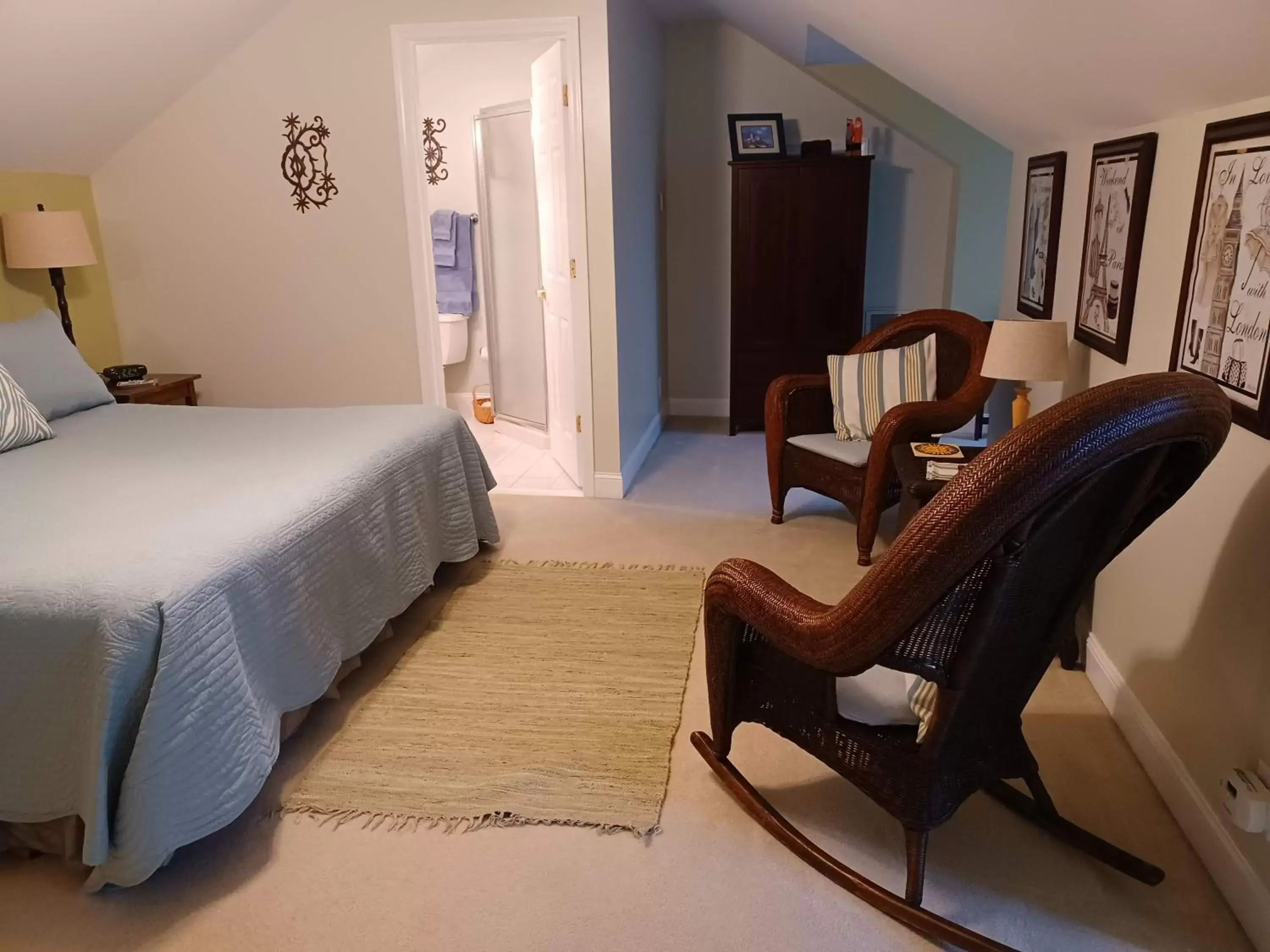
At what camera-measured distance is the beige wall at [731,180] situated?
203 inches

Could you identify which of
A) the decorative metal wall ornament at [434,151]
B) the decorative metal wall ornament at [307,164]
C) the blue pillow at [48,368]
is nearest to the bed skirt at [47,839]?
the blue pillow at [48,368]

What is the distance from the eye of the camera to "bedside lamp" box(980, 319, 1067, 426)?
2711 millimetres

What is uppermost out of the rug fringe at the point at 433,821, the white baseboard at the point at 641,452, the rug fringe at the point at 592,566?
the white baseboard at the point at 641,452

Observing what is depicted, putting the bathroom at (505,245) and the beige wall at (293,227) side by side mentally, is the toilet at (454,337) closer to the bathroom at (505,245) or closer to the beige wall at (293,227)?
the bathroom at (505,245)

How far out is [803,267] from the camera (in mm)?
4949

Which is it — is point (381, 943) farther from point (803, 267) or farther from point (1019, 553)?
point (803, 267)

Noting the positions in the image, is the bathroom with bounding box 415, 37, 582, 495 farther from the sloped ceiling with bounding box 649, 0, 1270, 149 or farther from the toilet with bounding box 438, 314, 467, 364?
the sloped ceiling with bounding box 649, 0, 1270, 149

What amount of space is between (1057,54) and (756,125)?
9.52 ft

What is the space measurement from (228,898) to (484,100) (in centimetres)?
469

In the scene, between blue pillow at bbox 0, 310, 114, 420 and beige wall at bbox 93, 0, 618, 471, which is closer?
blue pillow at bbox 0, 310, 114, 420

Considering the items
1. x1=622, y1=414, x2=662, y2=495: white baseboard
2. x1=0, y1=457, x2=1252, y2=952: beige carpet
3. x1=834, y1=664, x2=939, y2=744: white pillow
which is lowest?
x1=0, y1=457, x2=1252, y2=952: beige carpet

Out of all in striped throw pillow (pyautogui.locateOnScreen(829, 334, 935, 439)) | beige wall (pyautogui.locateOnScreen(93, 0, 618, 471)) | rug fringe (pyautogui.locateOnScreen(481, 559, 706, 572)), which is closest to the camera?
rug fringe (pyautogui.locateOnScreen(481, 559, 706, 572))

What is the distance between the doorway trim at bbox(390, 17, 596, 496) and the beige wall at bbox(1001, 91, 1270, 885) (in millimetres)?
2067

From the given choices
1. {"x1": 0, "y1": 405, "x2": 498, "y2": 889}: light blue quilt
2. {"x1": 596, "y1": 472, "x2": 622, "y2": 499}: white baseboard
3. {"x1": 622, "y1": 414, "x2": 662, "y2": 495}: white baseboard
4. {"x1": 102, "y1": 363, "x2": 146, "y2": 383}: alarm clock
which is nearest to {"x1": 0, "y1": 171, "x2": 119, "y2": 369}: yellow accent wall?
{"x1": 102, "y1": 363, "x2": 146, "y2": 383}: alarm clock
